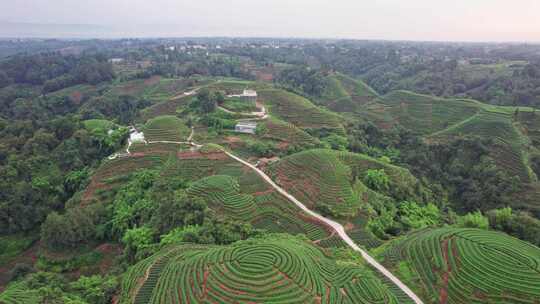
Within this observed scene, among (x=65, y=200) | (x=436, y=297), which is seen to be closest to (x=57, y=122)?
(x=65, y=200)

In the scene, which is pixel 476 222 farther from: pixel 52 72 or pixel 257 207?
pixel 52 72

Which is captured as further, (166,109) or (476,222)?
(166,109)

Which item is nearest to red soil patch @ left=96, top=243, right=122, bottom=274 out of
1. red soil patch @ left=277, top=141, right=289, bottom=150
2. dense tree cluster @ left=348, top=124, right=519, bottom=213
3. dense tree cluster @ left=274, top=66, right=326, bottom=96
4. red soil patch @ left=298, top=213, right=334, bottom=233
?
red soil patch @ left=298, top=213, right=334, bottom=233

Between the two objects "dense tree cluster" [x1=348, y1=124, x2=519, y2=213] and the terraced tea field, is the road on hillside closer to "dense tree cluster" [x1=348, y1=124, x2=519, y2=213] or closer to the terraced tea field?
the terraced tea field

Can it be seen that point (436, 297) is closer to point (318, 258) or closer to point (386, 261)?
point (386, 261)

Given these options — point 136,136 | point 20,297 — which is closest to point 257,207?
point 20,297
